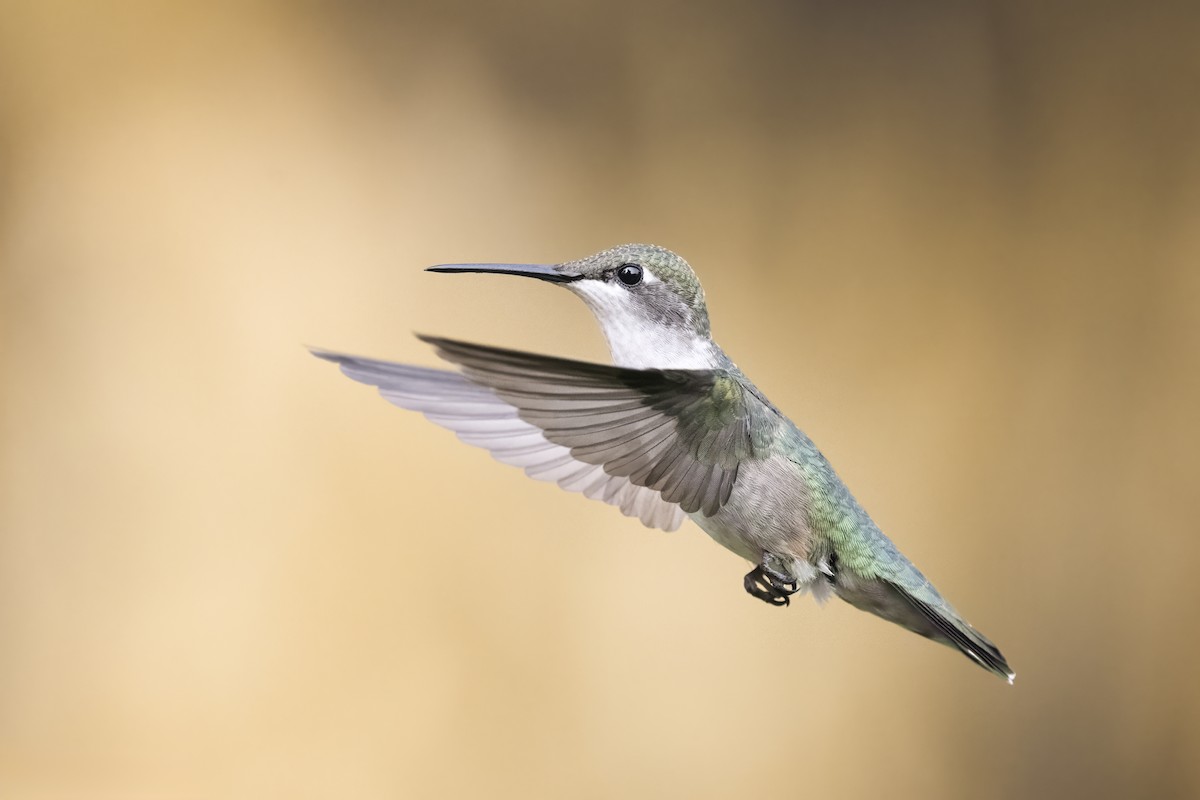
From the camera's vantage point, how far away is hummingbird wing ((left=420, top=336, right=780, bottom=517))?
62 cm

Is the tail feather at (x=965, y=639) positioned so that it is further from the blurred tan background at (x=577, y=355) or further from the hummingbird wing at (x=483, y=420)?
the blurred tan background at (x=577, y=355)

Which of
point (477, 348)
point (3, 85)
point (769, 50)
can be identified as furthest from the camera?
point (769, 50)

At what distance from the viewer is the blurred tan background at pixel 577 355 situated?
6.59 ft

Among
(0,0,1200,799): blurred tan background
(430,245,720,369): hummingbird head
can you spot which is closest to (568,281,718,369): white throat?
(430,245,720,369): hummingbird head

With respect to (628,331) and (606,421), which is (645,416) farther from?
(628,331)

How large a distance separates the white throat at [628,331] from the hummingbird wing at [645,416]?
7 centimetres

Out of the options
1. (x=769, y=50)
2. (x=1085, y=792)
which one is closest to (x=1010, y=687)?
(x=1085, y=792)

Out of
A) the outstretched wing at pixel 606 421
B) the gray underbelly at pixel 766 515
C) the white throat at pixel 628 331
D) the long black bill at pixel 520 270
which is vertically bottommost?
the gray underbelly at pixel 766 515

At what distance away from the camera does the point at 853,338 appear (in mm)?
2119

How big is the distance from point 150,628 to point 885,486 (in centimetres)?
134

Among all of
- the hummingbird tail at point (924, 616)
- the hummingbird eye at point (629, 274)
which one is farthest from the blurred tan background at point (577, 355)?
the hummingbird eye at point (629, 274)

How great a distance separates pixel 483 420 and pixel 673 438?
0.13 m

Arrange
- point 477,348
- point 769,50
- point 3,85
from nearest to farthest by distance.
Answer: point 477,348 < point 3,85 < point 769,50

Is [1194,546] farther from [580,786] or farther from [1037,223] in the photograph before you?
[580,786]
